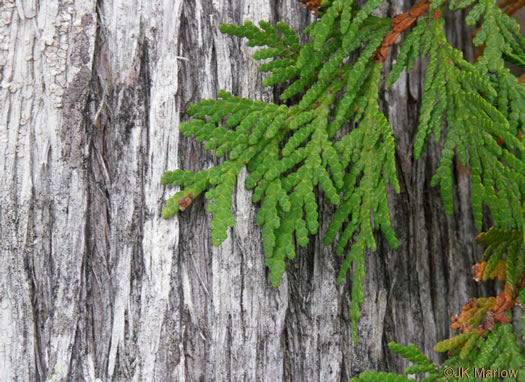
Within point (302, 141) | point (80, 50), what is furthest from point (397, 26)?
point (80, 50)

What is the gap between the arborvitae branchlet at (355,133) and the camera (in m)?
1.83

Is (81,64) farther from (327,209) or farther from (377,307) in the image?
(377,307)

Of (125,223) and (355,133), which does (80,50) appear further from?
(355,133)

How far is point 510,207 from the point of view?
2.04 metres

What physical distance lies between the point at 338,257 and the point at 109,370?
3.37ft

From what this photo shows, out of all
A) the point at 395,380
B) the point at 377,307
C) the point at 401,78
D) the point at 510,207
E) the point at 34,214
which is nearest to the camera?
the point at 34,214

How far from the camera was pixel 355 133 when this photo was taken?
1976mm

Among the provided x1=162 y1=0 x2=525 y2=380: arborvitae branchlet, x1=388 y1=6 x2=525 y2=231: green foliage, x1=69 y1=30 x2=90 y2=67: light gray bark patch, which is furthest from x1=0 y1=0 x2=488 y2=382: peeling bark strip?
x1=388 y1=6 x2=525 y2=231: green foliage

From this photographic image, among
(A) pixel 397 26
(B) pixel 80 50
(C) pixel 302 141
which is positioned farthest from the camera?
(A) pixel 397 26

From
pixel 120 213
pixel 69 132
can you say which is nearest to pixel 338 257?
pixel 120 213

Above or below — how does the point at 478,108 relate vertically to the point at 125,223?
above

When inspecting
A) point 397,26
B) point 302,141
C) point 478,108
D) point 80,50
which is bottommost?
point 302,141

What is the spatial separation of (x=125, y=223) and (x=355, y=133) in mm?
979

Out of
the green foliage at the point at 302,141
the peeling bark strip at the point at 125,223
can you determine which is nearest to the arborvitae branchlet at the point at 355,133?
the green foliage at the point at 302,141
